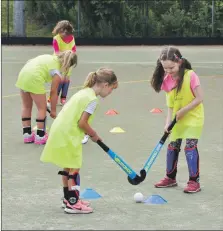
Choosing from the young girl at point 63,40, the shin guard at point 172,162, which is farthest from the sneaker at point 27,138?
the shin guard at point 172,162

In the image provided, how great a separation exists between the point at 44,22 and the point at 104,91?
24.7m

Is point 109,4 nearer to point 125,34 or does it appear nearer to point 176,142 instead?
point 125,34

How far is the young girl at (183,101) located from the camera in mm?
6617

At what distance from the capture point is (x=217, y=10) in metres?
28.5

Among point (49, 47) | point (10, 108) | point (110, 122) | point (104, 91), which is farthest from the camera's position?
point (49, 47)

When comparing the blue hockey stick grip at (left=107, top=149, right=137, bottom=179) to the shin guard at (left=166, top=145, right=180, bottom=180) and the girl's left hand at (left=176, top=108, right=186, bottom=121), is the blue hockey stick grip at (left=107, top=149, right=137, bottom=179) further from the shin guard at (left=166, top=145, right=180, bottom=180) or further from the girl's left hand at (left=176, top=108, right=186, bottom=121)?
the girl's left hand at (left=176, top=108, right=186, bottom=121)

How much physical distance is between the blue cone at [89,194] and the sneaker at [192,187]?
821 millimetres

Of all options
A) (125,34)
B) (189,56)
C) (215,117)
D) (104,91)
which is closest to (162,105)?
(215,117)

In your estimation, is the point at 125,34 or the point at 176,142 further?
the point at 125,34

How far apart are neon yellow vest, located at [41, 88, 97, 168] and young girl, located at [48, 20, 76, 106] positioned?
4056mm

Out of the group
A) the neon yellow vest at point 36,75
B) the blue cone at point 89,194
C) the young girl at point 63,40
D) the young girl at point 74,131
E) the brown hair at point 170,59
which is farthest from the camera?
the young girl at point 63,40

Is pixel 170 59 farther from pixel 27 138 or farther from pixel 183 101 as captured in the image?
pixel 27 138

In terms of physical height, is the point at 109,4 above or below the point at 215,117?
above

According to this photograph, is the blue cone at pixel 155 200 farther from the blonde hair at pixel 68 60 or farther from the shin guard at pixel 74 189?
the blonde hair at pixel 68 60
